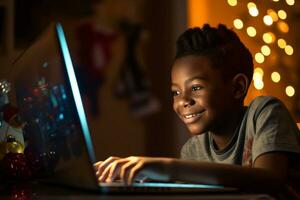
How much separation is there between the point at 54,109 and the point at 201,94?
0.33 m

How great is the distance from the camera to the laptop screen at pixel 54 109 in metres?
0.50

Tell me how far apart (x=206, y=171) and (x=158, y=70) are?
1339 mm

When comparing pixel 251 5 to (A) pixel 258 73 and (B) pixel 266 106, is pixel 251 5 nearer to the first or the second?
(A) pixel 258 73

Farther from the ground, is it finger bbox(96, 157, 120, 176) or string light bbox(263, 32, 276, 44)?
string light bbox(263, 32, 276, 44)

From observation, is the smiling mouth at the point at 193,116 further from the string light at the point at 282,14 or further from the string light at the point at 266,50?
the string light at the point at 282,14

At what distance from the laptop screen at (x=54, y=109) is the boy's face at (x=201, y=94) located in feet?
0.88

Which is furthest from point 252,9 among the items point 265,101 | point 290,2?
point 265,101

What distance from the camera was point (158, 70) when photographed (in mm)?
1893

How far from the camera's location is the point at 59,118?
0.58 meters

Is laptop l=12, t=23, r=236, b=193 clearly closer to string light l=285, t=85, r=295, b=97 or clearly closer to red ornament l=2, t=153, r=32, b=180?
red ornament l=2, t=153, r=32, b=180

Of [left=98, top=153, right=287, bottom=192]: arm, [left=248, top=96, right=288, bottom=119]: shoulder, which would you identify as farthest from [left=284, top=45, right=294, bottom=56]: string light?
[left=98, top=153, right=287, bottom=192]: arm

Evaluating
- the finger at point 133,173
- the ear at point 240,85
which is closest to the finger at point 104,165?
the finger at point 133,173

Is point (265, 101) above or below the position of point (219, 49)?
below

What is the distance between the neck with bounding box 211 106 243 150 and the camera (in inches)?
34.9
